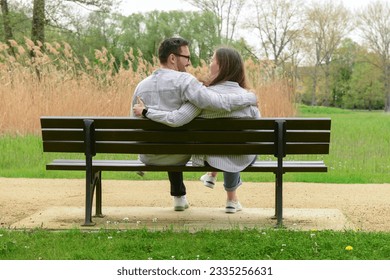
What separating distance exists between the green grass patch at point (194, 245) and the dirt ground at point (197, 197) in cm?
63

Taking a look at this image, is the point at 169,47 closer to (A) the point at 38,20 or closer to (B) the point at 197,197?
(B) the point at 197,197

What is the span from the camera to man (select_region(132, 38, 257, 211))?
4781 millimetres

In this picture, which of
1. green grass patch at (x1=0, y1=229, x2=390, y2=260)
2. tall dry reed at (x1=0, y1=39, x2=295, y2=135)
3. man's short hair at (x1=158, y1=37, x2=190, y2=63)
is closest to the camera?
green grass patch at (x1=0, y1=229, x2=390, y2=260)

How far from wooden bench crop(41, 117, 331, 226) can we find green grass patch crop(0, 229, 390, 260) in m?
0.51

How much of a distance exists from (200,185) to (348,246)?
349cm

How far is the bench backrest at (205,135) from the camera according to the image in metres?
4.88

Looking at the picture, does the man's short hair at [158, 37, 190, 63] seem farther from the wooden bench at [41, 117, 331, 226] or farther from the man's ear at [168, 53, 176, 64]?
the wooden bench at [41, 117, 331, 226]

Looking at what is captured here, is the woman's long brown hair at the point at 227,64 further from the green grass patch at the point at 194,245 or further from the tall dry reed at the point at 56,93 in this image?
the tall dry reed at the point at 56,93

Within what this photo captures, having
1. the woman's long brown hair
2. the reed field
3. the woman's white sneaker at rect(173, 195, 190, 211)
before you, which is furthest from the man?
the reed field

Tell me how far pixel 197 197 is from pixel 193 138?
179 cm

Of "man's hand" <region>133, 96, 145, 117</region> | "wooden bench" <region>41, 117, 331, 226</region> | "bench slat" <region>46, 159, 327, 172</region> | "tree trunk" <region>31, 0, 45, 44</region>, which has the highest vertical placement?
"tree trunk" <region>31, 0, 45, 44</region>

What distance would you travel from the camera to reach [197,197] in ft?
21.6

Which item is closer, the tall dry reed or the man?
the man
